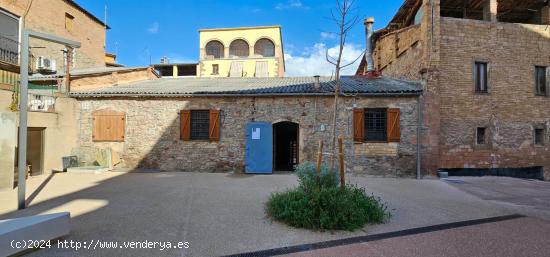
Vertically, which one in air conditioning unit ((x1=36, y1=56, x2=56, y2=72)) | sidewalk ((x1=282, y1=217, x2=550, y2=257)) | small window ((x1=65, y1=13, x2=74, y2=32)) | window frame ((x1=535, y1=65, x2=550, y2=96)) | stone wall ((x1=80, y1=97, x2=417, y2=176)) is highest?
small window ((x1=65, y1=13, x2=74, y2=32))

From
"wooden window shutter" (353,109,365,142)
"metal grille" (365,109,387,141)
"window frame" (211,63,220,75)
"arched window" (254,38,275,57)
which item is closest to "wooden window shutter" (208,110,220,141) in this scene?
"wooden window shutter" (353,109,365,142)

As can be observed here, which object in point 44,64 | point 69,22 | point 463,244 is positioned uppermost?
point 69,22

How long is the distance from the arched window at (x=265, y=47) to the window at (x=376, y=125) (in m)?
21.6

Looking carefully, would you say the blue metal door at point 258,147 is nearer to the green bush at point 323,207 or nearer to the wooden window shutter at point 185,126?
the wooden window shutter at point 185,126

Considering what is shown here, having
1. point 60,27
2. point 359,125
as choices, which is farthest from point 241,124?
point 60,27

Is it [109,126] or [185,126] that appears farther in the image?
[109,126]

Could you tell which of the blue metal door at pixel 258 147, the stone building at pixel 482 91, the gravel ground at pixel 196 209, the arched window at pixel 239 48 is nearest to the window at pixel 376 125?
the stone building at pixel 482 91

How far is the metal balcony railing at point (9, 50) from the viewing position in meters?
12.6

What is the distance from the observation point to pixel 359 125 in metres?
10.1

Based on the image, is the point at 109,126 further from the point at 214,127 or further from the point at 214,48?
the point at 214,48

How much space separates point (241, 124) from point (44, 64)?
41.3ft

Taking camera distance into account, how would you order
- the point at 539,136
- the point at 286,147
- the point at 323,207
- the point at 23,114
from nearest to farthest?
1. the point at 323,207
2. the point at 23,114
3. the point at 539,136
4. the point at 286,147

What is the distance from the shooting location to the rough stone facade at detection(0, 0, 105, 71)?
1403 cm

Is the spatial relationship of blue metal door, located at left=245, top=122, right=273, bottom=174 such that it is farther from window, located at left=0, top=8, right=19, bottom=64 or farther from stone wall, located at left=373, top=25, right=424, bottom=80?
window, located at left=0, top=8, right=19, bottom=64
